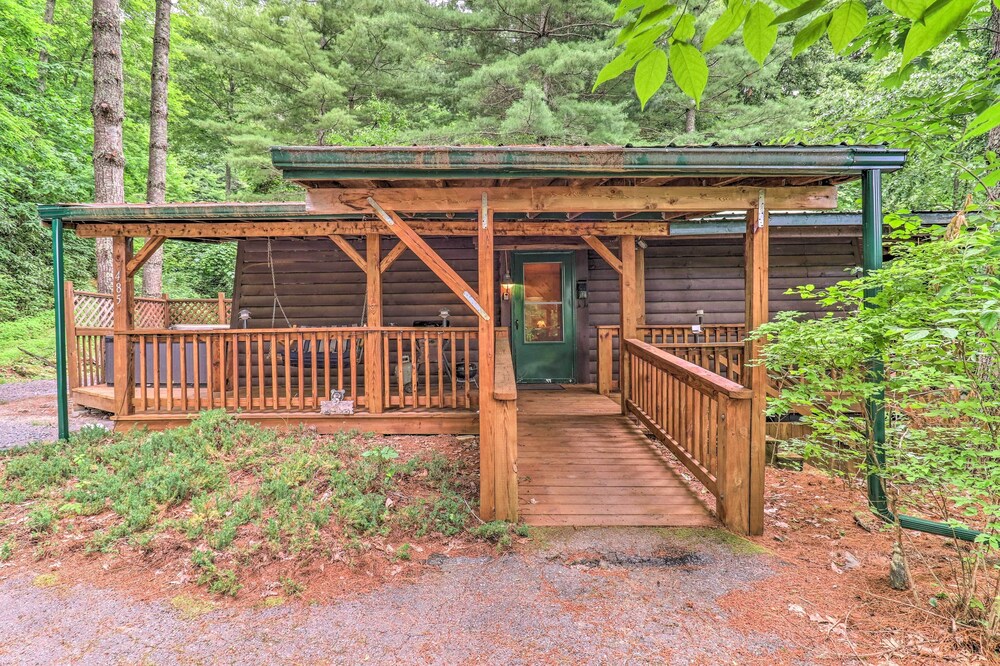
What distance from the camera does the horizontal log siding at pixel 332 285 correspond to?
7684mm

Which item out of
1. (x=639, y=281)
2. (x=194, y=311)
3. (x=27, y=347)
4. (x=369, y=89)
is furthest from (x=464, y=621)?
(x=369, y=89)

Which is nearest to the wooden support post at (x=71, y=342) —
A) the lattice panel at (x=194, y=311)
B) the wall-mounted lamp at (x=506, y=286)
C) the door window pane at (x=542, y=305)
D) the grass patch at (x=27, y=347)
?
the lattice panel at (x=194, y=311)

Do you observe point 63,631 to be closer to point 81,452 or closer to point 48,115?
point 81,452

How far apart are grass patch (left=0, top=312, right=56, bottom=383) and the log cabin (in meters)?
3.36

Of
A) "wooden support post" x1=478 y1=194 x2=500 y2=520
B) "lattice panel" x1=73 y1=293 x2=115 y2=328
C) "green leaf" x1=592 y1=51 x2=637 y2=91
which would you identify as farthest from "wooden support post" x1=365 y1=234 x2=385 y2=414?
"green leaf" x1=592 y1=51 x2=637 y2=91

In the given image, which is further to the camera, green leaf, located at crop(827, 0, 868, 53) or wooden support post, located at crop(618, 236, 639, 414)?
wooden support post, located at crop(618, 236, 639, 414)

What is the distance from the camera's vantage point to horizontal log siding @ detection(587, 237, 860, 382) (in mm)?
7910

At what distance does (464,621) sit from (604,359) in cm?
506

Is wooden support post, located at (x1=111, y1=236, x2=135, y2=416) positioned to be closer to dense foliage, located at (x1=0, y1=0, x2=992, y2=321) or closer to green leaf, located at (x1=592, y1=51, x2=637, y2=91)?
green leaf, located at (x1=592, y1=51, x2=637, y2=91)

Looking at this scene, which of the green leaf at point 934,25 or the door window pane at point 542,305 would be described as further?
the door window pane at point 542,305

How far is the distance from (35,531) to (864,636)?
16.3 ft

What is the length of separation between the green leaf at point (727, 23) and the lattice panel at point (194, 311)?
401 inches

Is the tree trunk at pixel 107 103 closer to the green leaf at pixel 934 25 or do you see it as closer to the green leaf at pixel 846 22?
the green leaf at pixel 846 22

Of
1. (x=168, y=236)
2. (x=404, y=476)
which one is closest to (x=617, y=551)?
(x=404, y=476)
